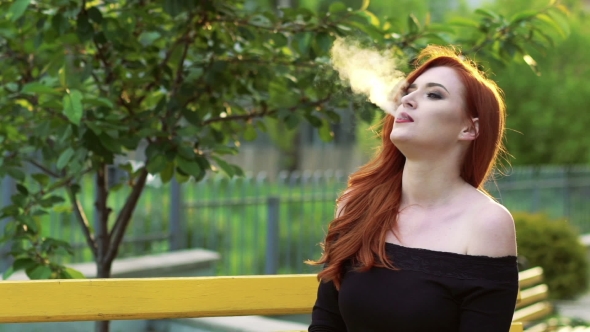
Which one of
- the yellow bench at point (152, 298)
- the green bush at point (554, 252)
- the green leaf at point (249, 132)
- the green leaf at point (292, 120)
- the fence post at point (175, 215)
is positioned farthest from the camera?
the green bush at point (554, 252)

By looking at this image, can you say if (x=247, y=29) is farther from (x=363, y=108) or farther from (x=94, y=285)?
(x=94, y=285)

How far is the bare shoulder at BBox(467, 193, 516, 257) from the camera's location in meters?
2.25

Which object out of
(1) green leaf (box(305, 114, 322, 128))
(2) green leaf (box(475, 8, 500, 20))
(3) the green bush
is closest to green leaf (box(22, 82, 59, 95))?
(1) green leaf (box(305, 114, 322, 128))

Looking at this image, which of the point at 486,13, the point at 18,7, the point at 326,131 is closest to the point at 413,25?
the point at 486,13

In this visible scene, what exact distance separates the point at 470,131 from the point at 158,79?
5.66 ft

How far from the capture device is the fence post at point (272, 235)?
7.51 meters

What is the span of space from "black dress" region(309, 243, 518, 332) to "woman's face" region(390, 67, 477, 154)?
28 centimetres

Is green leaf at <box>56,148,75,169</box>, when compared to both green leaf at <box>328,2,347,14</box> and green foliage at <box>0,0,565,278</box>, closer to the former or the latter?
green foliage at <box>0,0,565,278</box>

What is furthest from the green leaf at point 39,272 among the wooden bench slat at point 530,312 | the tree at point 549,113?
the tree at point 549,113

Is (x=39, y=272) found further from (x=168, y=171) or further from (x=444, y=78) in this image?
(x=444, y=78)

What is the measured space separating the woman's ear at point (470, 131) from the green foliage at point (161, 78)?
1.10 metres

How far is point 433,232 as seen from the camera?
7.70 feet

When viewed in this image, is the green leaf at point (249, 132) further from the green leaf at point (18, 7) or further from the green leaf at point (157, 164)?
the green leaf at point (18, 7)

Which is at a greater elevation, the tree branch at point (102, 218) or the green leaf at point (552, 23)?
the green leaf at point (552, 23)
